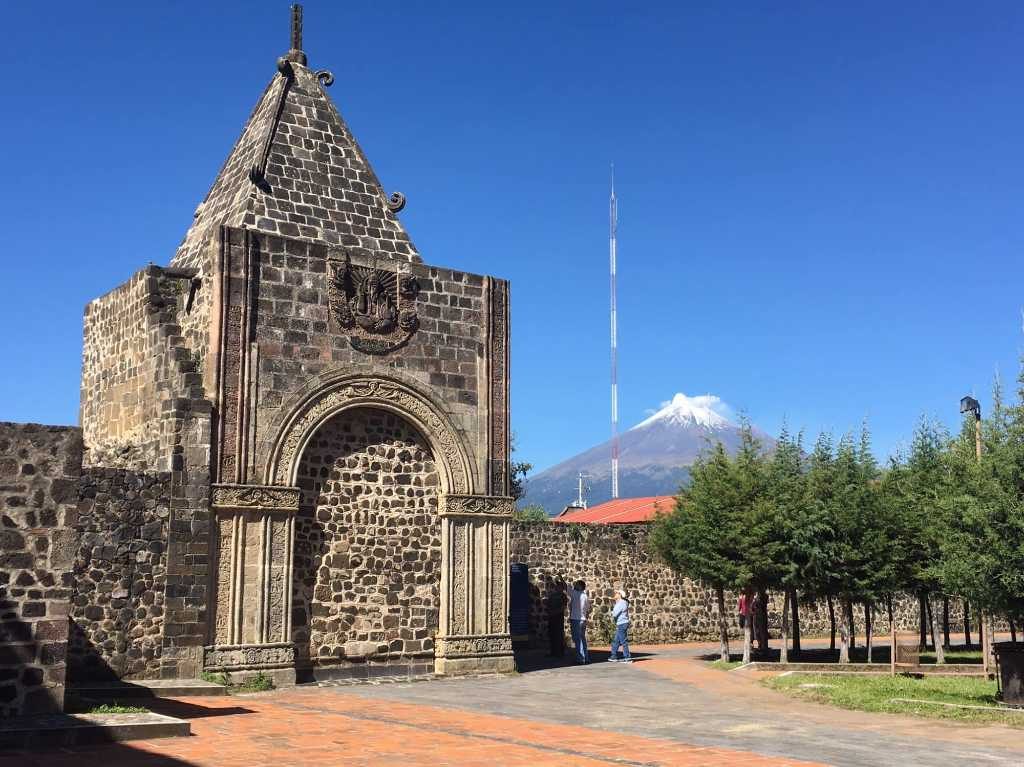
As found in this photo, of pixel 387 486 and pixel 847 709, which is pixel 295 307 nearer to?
pixel 387 486

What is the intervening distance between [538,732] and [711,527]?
1021cm

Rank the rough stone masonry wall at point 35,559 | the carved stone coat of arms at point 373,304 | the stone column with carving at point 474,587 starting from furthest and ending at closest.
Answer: the stone column with carving at point 474,587, the carved stone coat of arms at point 373,304, the rough stone masonry wall at point 35,559

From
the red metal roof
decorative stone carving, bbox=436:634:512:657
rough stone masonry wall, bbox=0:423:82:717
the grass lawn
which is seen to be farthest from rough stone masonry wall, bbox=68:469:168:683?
the red metal roof

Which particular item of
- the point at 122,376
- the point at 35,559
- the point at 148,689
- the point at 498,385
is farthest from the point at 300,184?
the point at 35,559

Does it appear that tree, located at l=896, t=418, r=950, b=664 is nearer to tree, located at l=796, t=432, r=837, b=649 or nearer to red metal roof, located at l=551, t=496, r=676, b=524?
tree, located at l=796, t=432, r=837, b=649

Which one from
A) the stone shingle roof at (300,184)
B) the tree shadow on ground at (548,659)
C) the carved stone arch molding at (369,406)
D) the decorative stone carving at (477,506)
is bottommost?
the tree shadow on ground at (548,659)

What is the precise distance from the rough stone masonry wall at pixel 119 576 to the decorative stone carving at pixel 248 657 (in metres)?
0.82

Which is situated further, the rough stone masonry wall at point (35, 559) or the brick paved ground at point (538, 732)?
the rough stone masonry wall at point (35, 559)

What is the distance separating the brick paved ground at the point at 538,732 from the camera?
11.1 metres

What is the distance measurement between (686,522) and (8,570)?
49.6ft

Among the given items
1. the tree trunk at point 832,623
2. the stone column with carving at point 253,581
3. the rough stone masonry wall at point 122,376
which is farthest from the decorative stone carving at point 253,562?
the tree trunk at point 832,623

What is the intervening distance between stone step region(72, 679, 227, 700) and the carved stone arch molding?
358 cm

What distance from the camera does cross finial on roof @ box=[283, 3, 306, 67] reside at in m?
22.9

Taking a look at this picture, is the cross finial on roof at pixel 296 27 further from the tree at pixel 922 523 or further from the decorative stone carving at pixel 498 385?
the tree at pixel 922 523
